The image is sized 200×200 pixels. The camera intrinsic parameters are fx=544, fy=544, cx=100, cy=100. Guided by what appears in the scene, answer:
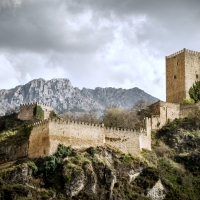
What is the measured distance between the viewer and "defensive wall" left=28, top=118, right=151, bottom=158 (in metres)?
58.9

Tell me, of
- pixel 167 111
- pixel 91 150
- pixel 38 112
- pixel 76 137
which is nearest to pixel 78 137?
pixel 76 137

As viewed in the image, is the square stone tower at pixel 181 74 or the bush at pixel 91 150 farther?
the square stone tower at pixel 181 74

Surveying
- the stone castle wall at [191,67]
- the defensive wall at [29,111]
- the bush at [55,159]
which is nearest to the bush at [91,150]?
the bush at [55,159]

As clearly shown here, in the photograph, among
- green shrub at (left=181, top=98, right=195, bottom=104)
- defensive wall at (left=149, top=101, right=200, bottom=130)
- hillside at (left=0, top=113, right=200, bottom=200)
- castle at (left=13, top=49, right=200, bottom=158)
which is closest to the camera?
hillside at (left=0, top=113, right=200, bottom=200)

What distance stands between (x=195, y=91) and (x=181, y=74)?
334 cm

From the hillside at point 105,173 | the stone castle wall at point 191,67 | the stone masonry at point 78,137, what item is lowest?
the hillside at point 105,173

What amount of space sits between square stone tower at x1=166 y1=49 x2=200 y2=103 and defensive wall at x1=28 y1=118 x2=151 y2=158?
16541 millimetres

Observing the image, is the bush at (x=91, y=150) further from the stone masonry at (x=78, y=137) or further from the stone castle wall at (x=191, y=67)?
the stone castle wall at (x=191, y=67)

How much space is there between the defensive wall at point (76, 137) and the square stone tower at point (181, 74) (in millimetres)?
16541

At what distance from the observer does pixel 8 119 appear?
72625 mm

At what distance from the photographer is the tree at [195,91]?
78.3 meters

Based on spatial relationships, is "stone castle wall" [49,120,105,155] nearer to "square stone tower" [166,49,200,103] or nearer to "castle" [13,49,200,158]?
"castle" [13,49,200,158]

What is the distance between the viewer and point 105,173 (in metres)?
57.2

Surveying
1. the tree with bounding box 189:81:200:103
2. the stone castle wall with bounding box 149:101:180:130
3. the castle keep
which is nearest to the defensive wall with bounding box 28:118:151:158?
the stone castle wall with bounding box 149:101:180:130
